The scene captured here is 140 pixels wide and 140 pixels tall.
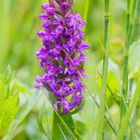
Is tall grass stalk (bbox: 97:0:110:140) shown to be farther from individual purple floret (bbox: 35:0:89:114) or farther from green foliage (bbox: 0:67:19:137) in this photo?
green foliage (bbox: 0:67:19:137)

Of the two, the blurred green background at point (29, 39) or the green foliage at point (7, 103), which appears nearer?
the green foliage at point (7, 103)

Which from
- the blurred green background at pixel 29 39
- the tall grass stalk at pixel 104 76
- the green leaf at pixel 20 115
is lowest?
the blurred green background at pixel 29 39

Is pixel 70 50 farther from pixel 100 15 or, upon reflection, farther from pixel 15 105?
pixel 100 15

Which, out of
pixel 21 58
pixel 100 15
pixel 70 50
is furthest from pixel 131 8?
pixel 100 15

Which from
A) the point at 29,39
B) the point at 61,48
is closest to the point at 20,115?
the point at 61,48

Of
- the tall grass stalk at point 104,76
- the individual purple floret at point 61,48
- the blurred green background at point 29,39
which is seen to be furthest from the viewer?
the blurred green background at point 29,39

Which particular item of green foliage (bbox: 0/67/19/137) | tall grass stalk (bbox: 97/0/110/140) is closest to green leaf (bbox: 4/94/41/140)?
green foliage (bbox: 0/67/19/137)

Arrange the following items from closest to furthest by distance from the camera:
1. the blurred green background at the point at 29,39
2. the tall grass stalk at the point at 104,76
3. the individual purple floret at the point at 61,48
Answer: the tall grass stalk at the point at 104,76 < the individual purple floret at the point at 61,48 < the blurred green background at the point at 29,39

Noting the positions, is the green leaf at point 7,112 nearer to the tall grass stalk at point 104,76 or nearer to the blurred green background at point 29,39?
the tall grass stalk at point 104,76

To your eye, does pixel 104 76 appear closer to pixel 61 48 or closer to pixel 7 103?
pixel 61 48

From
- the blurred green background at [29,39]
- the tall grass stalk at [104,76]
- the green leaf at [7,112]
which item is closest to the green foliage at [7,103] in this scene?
the green leaf at [7,112]
